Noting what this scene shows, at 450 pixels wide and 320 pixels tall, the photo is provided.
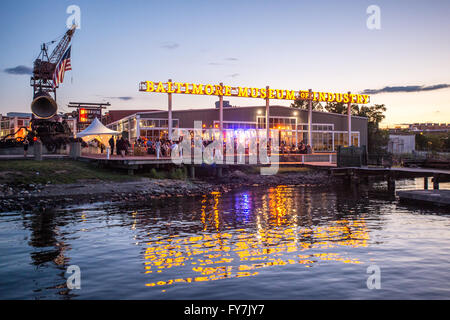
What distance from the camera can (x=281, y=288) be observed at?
980 cm

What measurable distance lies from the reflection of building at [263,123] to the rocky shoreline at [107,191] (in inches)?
457

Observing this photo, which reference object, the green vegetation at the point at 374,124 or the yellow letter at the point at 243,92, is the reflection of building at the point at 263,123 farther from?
the green vegetation at the point at 374,124

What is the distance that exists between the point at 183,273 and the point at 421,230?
10.5m

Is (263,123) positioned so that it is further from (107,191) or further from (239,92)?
(107,191)

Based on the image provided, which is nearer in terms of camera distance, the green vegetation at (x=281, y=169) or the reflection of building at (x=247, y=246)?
the reflection of building at (x=247, y=246)

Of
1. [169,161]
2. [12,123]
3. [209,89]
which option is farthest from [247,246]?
[12,123]

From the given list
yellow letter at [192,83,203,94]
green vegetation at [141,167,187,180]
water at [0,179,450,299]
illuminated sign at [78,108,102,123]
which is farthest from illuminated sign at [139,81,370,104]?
illuminated sign at [78,108,102,123]

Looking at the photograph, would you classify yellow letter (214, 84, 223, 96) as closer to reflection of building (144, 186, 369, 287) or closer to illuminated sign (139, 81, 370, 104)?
illuminated sign (139, 81, 370, 104)

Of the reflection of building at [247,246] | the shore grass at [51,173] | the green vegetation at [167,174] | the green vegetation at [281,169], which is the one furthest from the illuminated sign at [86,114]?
the reflection of building at [247,246]

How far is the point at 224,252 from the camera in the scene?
13094 mm

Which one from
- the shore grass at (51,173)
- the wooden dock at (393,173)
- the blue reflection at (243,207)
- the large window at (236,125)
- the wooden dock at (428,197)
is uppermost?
the large window at (236,125)

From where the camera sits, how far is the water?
9742 millimetres

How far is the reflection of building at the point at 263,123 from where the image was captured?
45.0 meters
